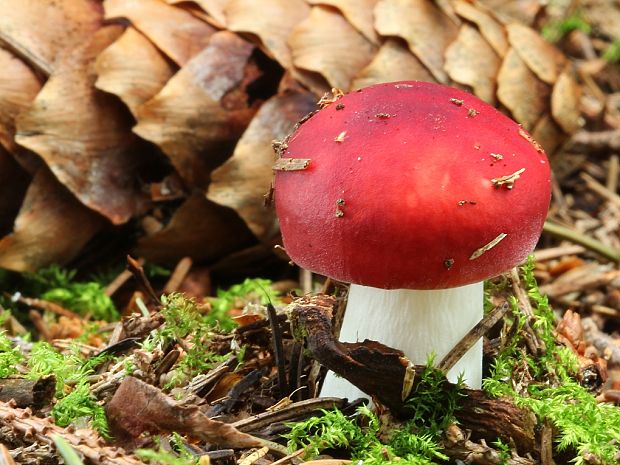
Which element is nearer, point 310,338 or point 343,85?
point 310,338

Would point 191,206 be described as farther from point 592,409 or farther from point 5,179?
point 592,409

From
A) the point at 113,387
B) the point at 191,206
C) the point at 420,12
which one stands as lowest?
the point at 191,206

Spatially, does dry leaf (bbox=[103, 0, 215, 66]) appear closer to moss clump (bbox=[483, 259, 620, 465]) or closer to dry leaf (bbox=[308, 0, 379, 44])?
dry leaf (bbox=[308, 0, 379, 44])

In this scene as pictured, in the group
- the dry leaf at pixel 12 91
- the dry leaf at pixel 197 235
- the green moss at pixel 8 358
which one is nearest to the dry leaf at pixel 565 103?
the dry leaf at pixel 197 235

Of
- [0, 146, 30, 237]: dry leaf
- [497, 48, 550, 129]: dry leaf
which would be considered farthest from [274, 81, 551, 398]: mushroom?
[0, 146, 30, 237]: dry leaf

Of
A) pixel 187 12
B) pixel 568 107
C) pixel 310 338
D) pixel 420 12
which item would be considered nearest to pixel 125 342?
pixel 310 338

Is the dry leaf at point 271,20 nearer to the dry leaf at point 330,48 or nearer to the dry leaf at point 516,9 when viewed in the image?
the dry leaf at point 330,48
